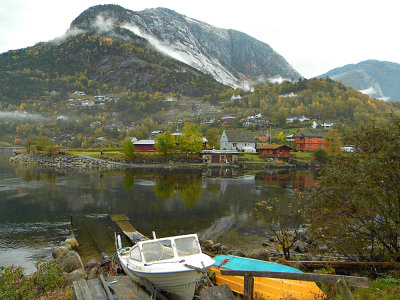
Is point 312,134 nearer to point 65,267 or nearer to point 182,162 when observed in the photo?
point 182,162

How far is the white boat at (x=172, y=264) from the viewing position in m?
11.0

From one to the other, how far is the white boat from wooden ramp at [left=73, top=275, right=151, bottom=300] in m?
0.72

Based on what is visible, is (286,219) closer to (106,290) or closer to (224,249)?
(224,249)

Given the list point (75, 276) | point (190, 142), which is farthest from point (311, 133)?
point (75, 276)

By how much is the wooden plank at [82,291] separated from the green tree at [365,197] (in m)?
10.7

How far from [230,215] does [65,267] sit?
19.3 metres

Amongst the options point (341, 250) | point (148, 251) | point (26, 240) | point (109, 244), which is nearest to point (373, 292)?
point (341, 250)

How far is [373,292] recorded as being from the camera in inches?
360

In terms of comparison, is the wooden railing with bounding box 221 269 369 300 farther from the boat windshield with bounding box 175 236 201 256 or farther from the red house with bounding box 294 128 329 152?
the red house with bounding box 294 128 329 152

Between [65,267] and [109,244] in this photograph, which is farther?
[109,244]

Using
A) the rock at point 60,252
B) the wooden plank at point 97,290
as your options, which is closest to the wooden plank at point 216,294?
the wooden plank at point 97,290

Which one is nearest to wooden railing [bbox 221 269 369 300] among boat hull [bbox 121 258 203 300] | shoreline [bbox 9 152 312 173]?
boat hull [bbox 121 258 203 300]

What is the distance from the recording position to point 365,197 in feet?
38.9

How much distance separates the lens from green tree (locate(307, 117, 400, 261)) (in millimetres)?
11727
